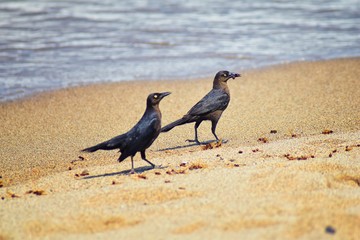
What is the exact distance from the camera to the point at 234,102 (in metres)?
10.4

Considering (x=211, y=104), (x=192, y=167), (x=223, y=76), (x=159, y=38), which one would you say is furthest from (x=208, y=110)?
(x=159, y=38)

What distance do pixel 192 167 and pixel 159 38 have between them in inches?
378

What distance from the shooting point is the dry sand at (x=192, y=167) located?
5109 mm

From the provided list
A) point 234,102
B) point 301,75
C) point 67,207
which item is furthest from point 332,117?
point 67,207

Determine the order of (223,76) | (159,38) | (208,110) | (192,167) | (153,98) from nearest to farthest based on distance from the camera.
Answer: (192,167), (153,98), (208,110), (223,76), (159,38)

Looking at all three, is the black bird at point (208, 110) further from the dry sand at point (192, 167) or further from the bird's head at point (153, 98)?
the bird's head at point (153, 98)

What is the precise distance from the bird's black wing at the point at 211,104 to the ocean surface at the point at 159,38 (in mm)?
3438

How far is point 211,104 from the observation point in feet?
28.4

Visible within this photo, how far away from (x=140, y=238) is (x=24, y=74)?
8.56 m

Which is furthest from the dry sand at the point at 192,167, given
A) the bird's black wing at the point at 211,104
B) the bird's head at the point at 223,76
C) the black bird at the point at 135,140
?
the bird's head at the point at 223,76

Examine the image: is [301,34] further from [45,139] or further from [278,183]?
[278,183]

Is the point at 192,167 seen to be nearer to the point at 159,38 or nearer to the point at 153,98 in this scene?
the point at 153,98

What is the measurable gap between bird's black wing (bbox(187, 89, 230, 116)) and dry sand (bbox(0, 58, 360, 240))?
42cm

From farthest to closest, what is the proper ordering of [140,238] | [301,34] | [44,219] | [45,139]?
1. [301,34]
2. [45,139]
3. [44,219]
4. [140,238]
